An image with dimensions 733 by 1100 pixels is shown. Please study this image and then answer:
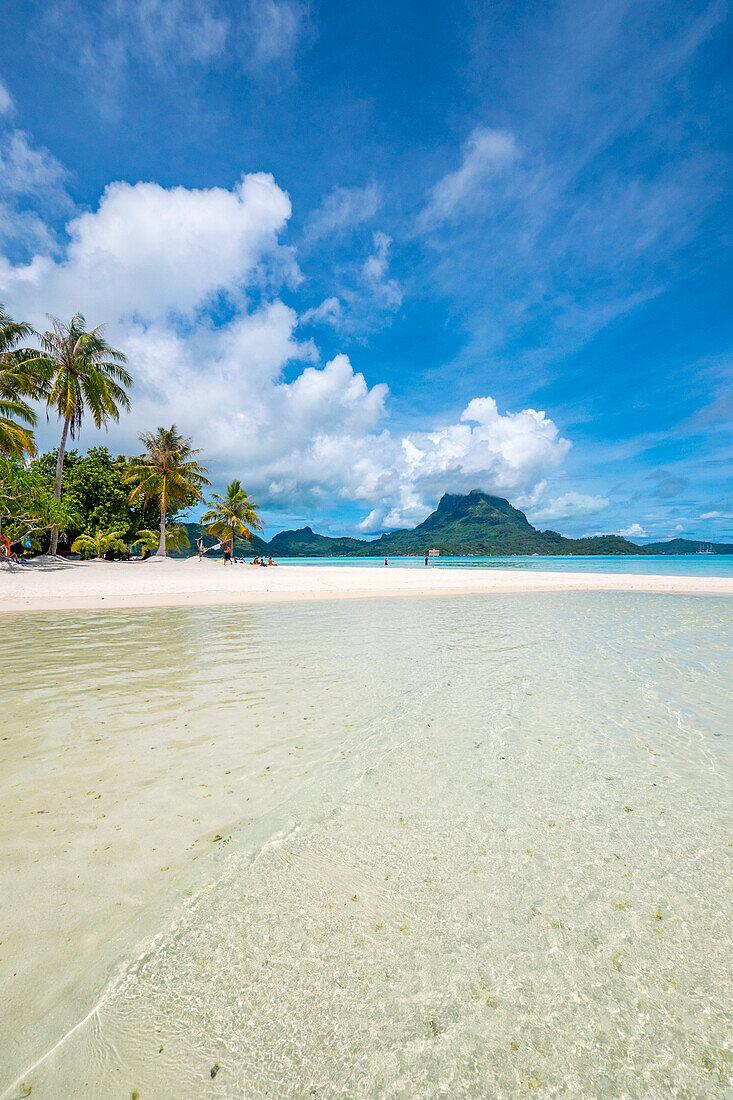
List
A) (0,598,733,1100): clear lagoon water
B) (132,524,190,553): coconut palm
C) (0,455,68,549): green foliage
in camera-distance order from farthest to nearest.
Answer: (132,524,190,553): coconut palm
(0,455,68,549): green foliage
(0,598,733,1100): clear lagoon water

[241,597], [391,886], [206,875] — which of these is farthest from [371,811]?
[241,597]

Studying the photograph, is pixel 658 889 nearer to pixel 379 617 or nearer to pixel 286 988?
pixel 286 988

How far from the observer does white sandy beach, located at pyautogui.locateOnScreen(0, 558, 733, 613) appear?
74.8 ft

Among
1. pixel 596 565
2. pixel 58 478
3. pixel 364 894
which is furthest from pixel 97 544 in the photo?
pixel 596 565

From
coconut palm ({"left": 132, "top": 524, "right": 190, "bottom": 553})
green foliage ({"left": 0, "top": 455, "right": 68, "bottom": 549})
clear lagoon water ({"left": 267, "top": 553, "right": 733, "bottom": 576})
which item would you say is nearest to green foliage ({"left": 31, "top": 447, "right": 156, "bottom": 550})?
coconut palm ({"left": 132, "top": 524, "right": 190, "bottom": 553})

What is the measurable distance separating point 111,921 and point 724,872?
486 cm

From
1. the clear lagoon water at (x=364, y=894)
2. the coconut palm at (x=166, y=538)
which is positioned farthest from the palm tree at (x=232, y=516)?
the clear lagoon water at (x=364, y=894)

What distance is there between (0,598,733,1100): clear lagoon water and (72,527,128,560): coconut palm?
36132 millimetres

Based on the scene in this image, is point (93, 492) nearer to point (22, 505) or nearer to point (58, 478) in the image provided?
point (58, 478)

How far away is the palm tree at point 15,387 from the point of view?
1276 inches

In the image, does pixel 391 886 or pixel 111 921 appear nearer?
pixel 111 921

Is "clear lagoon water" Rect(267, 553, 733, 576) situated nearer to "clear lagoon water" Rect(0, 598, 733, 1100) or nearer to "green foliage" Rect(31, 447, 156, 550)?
"green foliage" Rect(31, 447, 156, 550)

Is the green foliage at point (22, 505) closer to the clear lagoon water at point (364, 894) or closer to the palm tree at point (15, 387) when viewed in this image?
the palm tree at point (15, 387)

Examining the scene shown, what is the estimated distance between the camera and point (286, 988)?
2.61 metres
